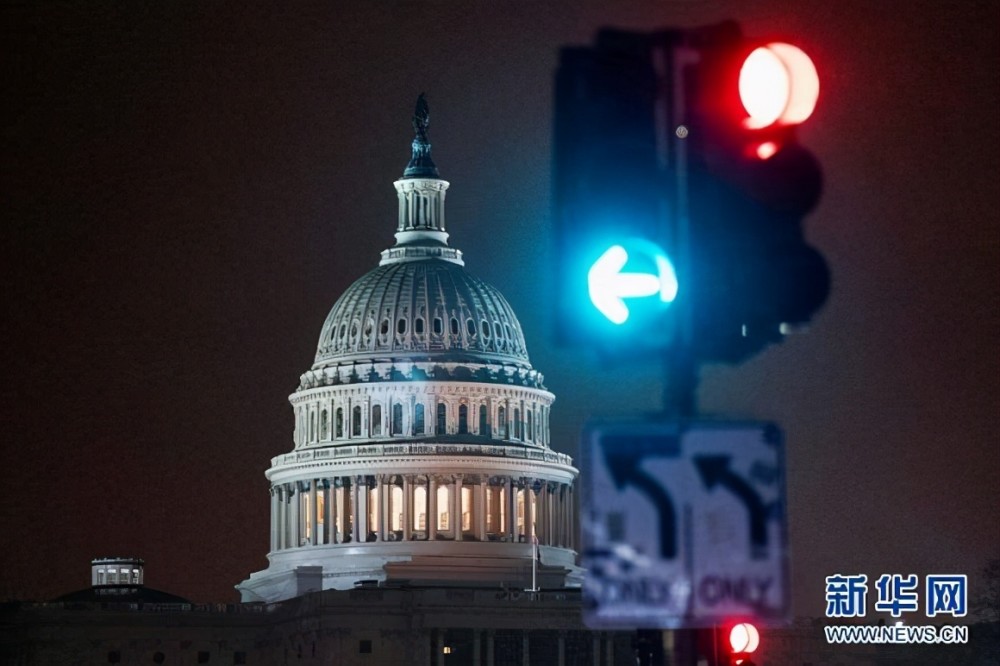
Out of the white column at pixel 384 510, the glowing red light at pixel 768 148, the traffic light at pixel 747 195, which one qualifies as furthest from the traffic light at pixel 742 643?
the white column at pixel 384 510

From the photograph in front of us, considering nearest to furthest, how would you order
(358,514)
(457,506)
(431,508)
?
(457,506) → (358,514) → (431,508)

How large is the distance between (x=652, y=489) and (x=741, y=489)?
420 mm

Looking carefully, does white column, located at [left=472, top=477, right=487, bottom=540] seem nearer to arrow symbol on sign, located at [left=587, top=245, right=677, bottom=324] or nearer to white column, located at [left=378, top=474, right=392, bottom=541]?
white column, located at [left=378, top=474, right=392, bottom=541]

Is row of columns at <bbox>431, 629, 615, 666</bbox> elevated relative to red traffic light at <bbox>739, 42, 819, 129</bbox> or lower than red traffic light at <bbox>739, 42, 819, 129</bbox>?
elevated

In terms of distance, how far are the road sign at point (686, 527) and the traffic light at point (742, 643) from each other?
350mm

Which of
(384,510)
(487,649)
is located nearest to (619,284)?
(487,649)

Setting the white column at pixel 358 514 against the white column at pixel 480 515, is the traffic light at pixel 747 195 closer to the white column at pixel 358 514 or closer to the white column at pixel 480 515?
the white column at pixel 480 515

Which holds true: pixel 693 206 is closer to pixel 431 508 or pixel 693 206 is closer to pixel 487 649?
pixel 487 649

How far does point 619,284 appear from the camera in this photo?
542 inches

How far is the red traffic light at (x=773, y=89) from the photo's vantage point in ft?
43.7

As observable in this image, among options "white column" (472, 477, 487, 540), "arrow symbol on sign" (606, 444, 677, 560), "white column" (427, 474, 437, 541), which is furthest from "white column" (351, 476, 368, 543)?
"arrow symbol on sign" (606, 444, 677, 560)

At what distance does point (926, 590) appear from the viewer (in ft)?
481

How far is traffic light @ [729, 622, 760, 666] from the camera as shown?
13.9 meters

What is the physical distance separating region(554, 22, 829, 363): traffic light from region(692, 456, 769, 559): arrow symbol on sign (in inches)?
19.6
